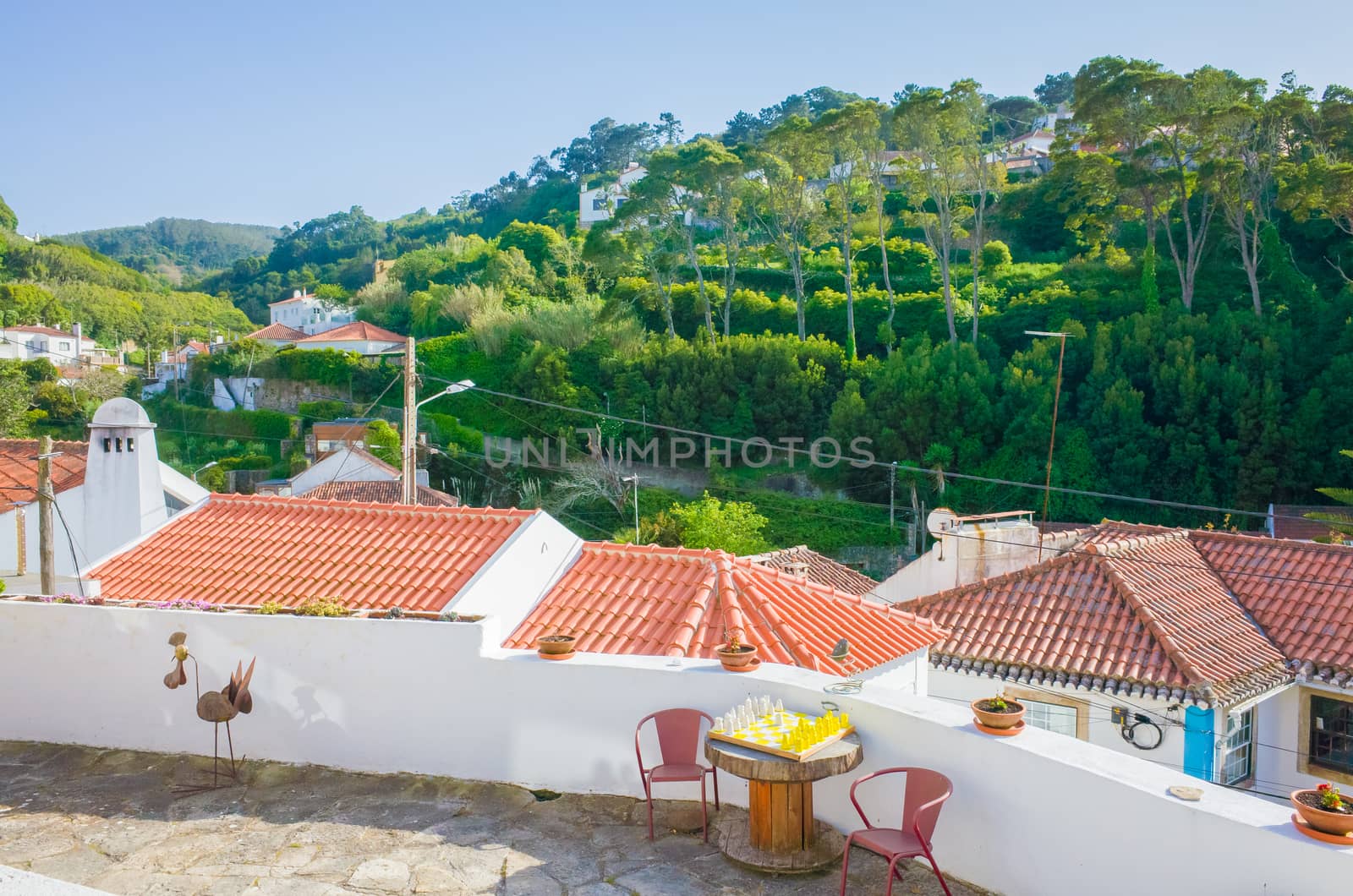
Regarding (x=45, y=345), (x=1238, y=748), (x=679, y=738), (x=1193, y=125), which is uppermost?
(x=1193, y=125)

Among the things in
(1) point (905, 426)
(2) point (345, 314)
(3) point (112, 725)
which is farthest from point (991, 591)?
(2) point (345, 314)

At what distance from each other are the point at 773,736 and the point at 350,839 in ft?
5.89

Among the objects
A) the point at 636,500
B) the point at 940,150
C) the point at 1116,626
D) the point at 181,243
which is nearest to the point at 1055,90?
the point at 940,150

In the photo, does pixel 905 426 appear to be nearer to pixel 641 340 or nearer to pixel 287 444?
pixel 641 340

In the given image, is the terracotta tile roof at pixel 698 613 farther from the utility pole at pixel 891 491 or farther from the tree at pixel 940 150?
the tree at pixel 940 150

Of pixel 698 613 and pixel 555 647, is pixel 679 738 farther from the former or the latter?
pixel 698 613

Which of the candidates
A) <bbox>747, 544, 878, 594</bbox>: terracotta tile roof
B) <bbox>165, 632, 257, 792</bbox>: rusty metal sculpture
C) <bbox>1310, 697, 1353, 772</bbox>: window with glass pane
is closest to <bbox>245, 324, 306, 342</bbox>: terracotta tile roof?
<bbox>747, 544, 878, 594</bbox>: terracotta tile roof

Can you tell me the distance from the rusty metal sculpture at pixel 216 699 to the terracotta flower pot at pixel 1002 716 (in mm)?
3422

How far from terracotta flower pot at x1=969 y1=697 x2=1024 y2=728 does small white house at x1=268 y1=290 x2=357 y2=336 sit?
5357 cm

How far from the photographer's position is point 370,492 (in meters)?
25.9

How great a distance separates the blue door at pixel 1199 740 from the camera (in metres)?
9.59

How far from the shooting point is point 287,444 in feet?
113

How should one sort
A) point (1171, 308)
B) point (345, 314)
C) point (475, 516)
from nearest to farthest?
1. point (475, 516)
2. point (1171, 308)
3. point (345, 314)

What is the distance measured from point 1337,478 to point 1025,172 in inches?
1026
